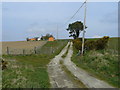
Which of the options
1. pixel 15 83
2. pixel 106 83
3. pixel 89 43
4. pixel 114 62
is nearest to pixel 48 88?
pixel 15 83

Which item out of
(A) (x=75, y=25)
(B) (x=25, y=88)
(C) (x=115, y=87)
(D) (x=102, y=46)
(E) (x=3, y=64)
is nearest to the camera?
(B) (x=25, y=88)

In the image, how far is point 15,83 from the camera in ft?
20.2

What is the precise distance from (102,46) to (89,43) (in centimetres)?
232

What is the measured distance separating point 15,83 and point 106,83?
4.82m

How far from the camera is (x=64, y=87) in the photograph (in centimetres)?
609

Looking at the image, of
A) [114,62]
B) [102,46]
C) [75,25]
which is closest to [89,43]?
[102,46]

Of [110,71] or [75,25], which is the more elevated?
[75,25]

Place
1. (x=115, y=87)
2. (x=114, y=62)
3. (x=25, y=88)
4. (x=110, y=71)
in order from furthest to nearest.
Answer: (x=114, y=62) → (x=110, y=71) → (x=115, y=87) → (x=25, y=88)

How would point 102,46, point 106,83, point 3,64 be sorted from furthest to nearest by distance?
point 102,46
point 3,64
point 106,83

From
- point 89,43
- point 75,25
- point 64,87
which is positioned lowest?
point 64,87

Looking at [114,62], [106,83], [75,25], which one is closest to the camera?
[106,83]

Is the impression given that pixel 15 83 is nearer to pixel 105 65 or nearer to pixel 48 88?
pixel 48 88

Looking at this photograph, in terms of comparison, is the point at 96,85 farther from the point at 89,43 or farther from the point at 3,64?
the point at 89,43

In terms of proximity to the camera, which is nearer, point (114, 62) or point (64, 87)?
Result: point (64, 87)
